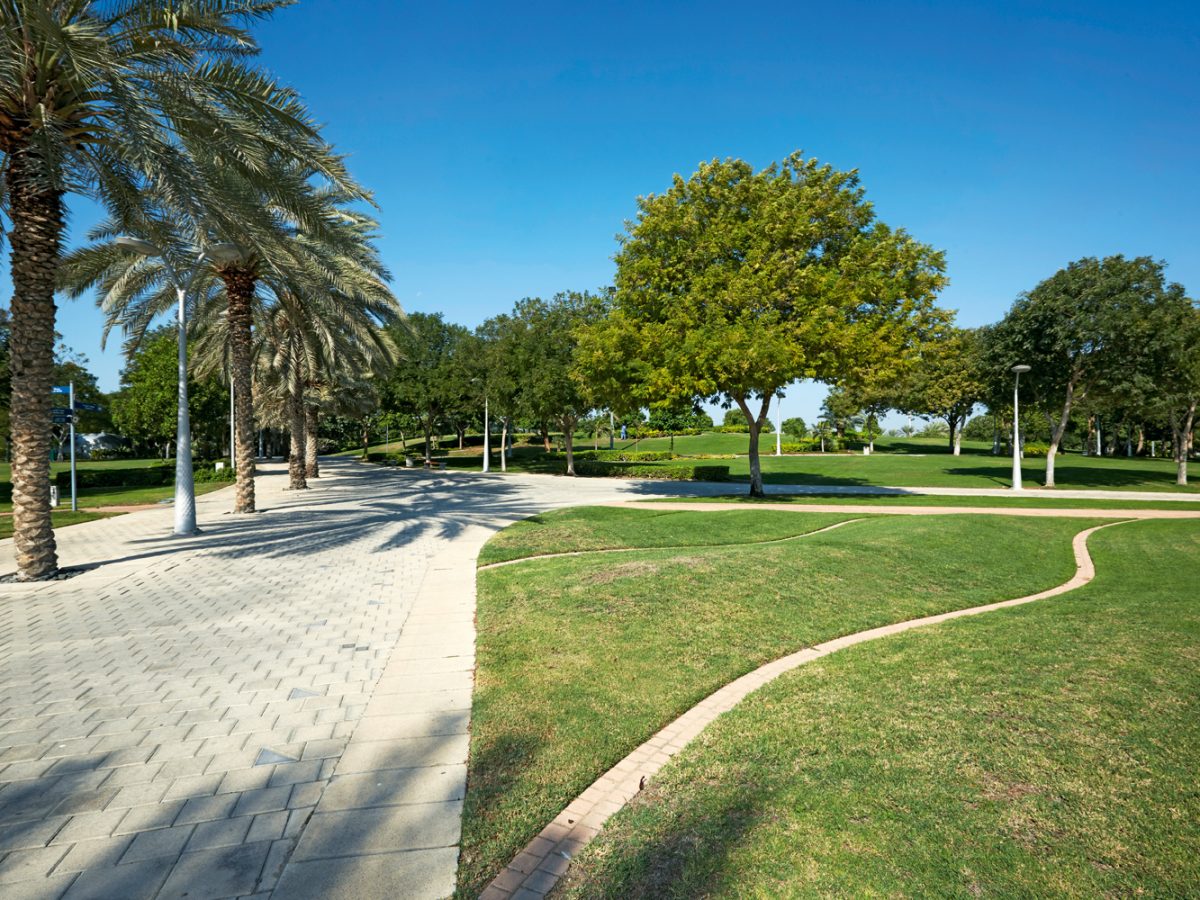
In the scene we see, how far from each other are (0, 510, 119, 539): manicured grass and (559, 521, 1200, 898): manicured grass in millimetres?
17917

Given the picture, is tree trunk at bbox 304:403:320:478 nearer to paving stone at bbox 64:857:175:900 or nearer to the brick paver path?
the brick paver path

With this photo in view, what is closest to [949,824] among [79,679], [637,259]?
[79,679]

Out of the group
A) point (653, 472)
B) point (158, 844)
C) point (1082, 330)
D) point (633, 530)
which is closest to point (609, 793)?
point (158, 844)

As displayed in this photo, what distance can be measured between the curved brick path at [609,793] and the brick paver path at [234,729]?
38cm

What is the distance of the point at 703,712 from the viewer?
518 cm

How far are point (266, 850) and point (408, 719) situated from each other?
1.70 meters

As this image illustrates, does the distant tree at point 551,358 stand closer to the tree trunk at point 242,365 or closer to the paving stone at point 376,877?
the tree trunk at point 242,365

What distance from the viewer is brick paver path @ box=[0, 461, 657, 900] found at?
333 centimetres

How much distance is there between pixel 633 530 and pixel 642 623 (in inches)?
303

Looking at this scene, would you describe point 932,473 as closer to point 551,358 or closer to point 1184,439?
point 1184,439

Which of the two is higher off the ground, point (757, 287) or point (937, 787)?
point (757, 287)

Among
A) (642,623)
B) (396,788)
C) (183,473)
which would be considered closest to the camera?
(396,788)

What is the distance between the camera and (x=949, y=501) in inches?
902

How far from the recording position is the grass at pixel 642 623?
4.17 metres
